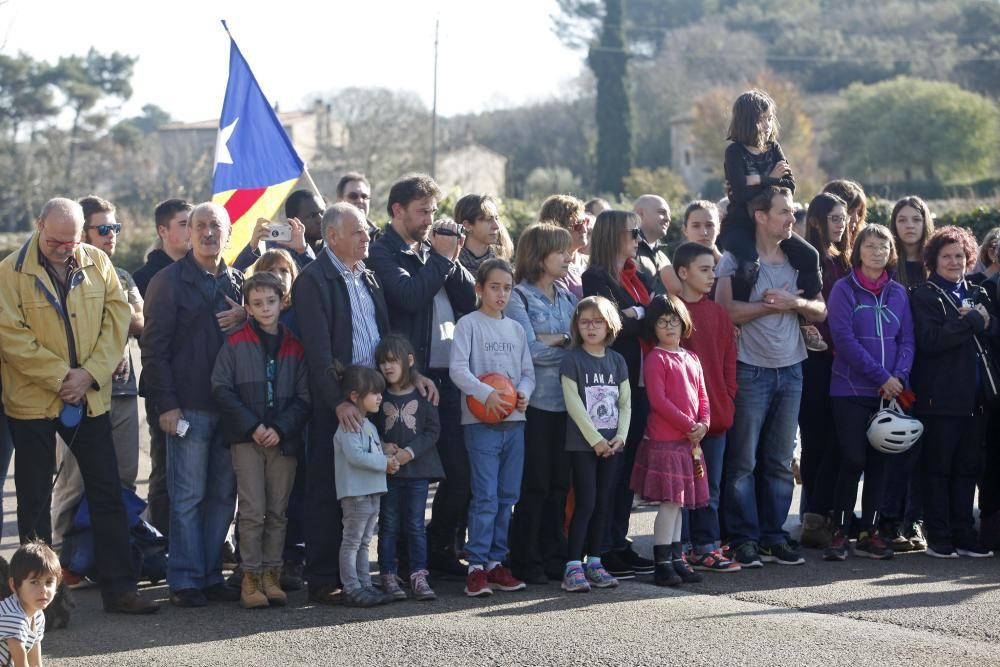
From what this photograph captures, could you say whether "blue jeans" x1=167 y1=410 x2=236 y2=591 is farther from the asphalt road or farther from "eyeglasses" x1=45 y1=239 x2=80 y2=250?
"eyeglasses" x1=45 y1=239 x2=80 y2=250

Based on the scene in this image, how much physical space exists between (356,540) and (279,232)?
93.7 inches

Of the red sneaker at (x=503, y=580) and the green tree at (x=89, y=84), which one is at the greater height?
the green tree at (x=89, y=84)

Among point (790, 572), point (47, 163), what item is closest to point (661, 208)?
point (790, 572)

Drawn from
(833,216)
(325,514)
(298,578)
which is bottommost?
(298,578)

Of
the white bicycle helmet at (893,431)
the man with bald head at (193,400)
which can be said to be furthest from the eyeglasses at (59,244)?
the white bicycle helmet at (893,431)

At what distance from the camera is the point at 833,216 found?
8383 mm

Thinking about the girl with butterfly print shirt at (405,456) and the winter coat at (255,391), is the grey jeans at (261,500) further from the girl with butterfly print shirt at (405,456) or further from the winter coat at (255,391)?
the girl with butterfly print shirt at (405,456)

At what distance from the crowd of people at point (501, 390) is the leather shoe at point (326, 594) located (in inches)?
1.6

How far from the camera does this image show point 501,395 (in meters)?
6.91

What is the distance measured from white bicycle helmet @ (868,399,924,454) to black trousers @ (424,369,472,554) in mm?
2552

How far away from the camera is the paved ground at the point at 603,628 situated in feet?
18.6

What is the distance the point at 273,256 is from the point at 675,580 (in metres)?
2.92

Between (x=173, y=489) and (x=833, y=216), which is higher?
(x=833, y=216)

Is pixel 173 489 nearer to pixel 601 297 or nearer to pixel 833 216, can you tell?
pixel 601 297
